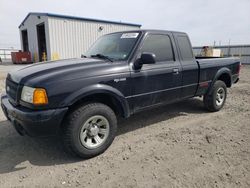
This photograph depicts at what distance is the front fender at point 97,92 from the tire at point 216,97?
2.59 meters

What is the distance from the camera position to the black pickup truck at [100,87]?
2.74 metres

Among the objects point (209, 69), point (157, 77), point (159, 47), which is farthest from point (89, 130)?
point (209, 69)

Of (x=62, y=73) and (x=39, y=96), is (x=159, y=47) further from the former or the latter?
(x=39, y=96)

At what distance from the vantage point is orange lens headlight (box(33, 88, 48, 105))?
105 inches

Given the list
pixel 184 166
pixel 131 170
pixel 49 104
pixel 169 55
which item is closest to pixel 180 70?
pixel 169 55

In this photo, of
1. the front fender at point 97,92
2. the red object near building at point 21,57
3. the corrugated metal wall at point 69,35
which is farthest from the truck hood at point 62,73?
the red object near building at point 21,57

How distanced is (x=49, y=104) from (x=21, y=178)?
101cm

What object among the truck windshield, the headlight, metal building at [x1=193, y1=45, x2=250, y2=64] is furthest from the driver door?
metal building at [x1=193, y1=45, x2=250, y2=64]

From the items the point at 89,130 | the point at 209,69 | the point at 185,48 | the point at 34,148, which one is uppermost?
the point at 185,48

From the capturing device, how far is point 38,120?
104 inches

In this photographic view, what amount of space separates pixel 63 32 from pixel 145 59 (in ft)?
52.5

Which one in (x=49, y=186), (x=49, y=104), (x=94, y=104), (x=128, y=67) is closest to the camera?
(x=49, y=186)

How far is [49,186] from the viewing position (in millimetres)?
2512

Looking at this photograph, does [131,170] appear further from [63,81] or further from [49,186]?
[63,81]
